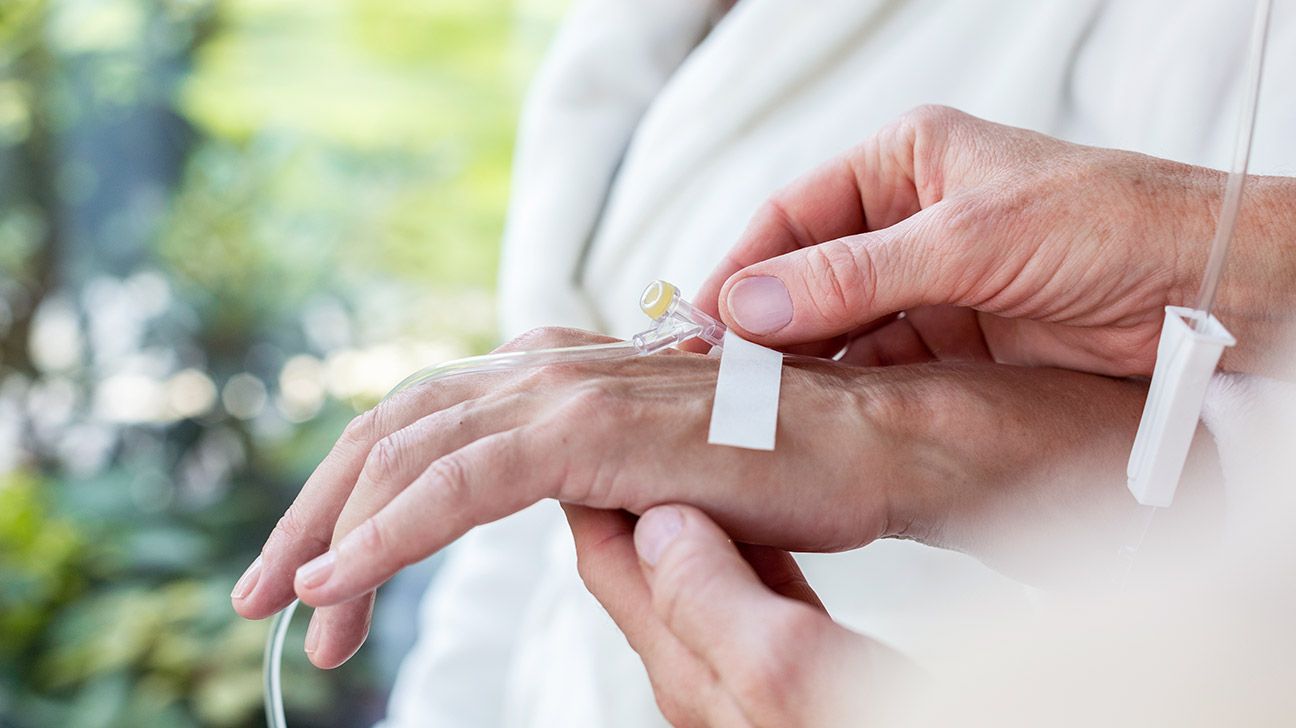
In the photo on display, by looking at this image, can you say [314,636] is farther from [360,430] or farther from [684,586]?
[684,586]

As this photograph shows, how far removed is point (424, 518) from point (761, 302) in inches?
11.5

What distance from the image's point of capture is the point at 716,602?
22.0 inches

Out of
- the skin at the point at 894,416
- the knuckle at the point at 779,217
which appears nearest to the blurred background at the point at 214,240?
the knuckle at the point at 779,217

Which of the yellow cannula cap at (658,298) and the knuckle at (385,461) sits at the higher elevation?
the yellow cannula cap at (658,298)

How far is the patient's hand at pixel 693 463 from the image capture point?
0.62m

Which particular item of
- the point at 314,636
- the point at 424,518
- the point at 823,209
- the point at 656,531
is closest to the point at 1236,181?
the point at 823,209

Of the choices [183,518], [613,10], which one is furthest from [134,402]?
[613,10]

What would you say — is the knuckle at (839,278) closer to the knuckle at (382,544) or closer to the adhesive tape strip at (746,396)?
the adhesive tape strip at (746,396)

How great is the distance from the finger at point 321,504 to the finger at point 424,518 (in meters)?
0.07

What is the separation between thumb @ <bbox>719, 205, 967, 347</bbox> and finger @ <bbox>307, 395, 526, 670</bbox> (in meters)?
Answer: 0.19

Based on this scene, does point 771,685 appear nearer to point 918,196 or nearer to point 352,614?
point 352,614

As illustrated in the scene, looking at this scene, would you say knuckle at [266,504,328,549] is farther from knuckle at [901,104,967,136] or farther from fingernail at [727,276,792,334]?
knuckle at [901,104,967,136]

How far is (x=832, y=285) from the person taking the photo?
0.73 meters

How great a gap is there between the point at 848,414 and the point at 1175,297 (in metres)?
0.26
